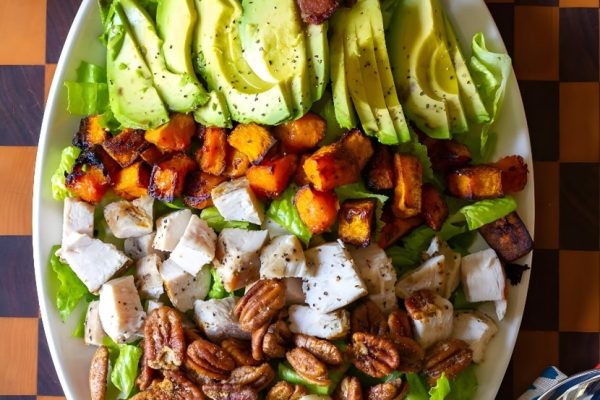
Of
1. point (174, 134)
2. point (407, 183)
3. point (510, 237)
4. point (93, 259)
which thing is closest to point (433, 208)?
point (407, 183)

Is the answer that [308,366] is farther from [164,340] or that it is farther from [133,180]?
[133,180]

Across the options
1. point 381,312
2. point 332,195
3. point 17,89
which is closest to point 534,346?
point 381,312

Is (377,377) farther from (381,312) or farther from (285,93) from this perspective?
(285,93)

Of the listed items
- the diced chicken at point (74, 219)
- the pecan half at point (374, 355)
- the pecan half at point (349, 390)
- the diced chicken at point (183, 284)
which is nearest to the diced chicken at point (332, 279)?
the pecan half at point (374, 355)

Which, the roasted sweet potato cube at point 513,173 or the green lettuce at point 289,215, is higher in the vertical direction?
the roasted sweet potato cube at point 513,173

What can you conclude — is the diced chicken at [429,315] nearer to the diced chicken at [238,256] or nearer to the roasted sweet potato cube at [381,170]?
the roasted sweet potato cube at [381,170]

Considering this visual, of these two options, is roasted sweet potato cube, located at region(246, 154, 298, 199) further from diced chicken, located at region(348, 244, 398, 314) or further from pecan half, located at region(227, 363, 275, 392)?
pecan half, located at region(227, 363, 275, 392)

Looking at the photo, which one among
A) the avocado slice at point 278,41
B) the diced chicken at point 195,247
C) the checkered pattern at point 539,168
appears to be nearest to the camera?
the avocado slice at point 278,41

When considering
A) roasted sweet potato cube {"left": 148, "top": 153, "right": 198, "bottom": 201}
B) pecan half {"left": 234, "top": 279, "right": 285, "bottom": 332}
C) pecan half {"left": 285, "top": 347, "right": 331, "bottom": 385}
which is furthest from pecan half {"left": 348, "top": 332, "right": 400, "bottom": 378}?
roasted sweet potato cube {"left": 148, "top": 153, "right": 198, "bottom": 201}
